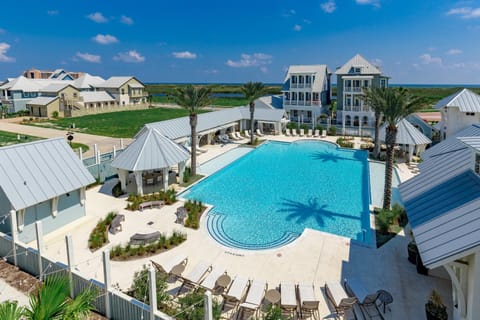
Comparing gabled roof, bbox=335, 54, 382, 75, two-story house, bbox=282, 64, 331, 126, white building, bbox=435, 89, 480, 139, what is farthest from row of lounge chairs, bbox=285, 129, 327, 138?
white building, bbox=435, 89, 480, 139

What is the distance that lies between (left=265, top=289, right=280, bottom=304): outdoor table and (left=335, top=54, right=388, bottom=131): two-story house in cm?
3459

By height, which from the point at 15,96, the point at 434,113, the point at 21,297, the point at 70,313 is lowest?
the point at 21,297

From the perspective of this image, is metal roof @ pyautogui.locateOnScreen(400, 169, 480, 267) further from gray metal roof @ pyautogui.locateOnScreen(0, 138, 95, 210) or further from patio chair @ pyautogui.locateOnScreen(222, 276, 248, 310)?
gray metal roof @ pyautogui.locateOnScreen(0, 138, 95, 210)

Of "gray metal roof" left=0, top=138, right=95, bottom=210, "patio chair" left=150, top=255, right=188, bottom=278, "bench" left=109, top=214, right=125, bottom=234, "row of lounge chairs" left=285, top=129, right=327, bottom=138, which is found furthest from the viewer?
"row of lounge chairs" left=285, top=129, right=327, bottom=138

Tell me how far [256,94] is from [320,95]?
14.6 metres

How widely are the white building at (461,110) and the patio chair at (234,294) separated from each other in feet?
74.9

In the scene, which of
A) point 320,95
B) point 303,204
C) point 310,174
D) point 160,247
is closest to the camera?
point 160,247

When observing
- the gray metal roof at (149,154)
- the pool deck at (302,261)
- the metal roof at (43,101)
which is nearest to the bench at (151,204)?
the pool deck at (302,261)

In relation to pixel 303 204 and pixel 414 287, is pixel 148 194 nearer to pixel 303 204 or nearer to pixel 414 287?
pixel 303 204

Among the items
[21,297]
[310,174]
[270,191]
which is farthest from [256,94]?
[21,297]

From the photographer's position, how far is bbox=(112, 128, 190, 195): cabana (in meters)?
19.6

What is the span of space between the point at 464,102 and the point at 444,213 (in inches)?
781

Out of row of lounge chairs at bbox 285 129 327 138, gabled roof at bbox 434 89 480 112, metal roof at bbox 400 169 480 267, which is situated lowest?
metal roof at bbox 400 169 480 267

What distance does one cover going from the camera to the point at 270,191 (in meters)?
22.1
